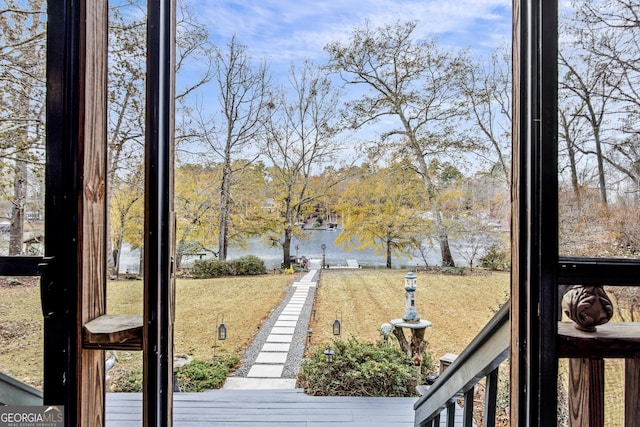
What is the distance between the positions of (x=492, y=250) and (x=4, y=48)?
3.55m

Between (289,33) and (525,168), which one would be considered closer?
(525,168)

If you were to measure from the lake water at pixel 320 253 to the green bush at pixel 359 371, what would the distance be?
0.81 meters

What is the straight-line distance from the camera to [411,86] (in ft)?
12.0

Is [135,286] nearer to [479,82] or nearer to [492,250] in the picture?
[492,250]

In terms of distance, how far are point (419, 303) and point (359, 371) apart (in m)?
0.90

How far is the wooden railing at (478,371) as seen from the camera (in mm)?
914

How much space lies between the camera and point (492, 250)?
3432mm

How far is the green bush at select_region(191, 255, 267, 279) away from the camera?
11.9 feet

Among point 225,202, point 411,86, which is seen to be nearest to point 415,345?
point 225,202

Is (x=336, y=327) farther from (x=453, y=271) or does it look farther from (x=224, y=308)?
(x=453, y=271)

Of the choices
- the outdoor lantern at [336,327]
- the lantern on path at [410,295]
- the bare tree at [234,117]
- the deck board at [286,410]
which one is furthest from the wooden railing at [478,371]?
the bare tree at [234,117]

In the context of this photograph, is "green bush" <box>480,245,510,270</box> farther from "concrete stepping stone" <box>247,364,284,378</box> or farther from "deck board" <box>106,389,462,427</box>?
"concrete stepping stone" <box>247,364,284,378</box>

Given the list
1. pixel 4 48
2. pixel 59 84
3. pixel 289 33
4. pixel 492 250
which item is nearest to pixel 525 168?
pixel 59 84

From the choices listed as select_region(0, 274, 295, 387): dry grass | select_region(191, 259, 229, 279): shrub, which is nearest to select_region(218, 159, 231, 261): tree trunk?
select_region(191, 259, 229, 279): shrub
